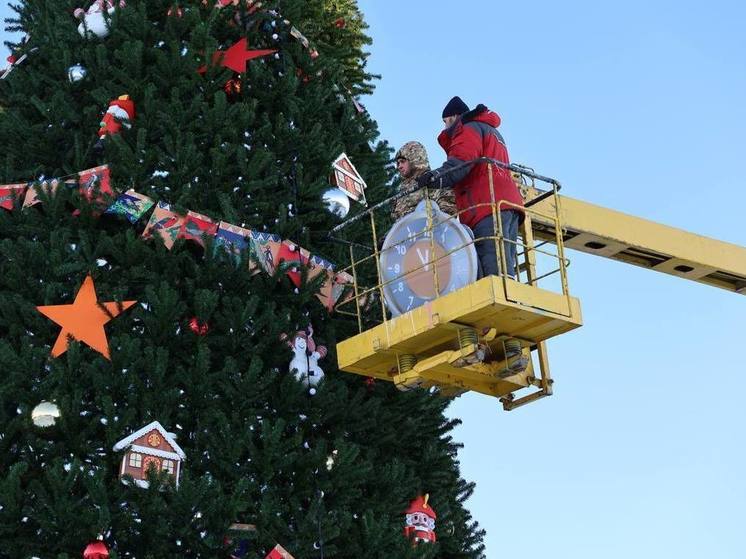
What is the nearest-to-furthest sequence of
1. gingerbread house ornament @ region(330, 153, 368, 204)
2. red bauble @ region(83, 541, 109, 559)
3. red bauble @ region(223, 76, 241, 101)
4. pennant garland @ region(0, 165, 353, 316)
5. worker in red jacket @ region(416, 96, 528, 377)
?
red bauble @ region(83, 541, 109, 559) → worker in red jacket @ region(416, 96, 528, 377) → pennant garland @ region(0, 165, 353, 316) → gingerbread house ornament @ region(330, 153, 368, 204) → red bauble @ region(223, 76, 241, 101)

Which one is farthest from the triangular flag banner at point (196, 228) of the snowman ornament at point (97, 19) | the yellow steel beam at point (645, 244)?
the yellow steel beam at point (645, 244)

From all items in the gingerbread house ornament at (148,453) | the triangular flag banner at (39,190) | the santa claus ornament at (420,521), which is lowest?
Result: the santa claus ornament at (420,521)

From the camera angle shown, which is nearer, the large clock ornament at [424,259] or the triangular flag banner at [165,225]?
the large clock ornament at [424,259]

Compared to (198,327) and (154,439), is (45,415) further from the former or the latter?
(198,327)

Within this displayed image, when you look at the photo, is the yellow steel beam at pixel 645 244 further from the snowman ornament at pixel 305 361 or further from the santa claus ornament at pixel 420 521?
the santa claus ornament at pixel 420 521

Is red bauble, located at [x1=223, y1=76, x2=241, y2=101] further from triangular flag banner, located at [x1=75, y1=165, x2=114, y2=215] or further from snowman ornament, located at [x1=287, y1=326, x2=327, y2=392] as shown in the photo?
snowman ornament, located at [x1=287, y1=326, x2=327, y2=392]

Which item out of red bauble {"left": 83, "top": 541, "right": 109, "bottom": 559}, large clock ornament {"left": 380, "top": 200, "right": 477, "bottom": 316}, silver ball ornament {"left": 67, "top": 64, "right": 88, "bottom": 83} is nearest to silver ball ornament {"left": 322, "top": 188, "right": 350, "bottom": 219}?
large clock ornament {"left": 380, "top": 200, "right": 477, "bottom": 316}

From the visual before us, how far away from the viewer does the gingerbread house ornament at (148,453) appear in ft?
35.8

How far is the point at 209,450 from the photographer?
11.3m

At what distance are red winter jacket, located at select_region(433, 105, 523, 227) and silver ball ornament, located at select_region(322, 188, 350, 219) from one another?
1406 millimetres

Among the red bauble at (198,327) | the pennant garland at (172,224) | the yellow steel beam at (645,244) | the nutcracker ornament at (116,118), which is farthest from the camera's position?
the yellow steel beam at (645,244)

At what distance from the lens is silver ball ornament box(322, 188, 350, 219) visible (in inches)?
525

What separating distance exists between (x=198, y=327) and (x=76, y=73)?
2982 millimetres

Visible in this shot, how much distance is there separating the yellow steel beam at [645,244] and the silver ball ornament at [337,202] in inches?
87.7
